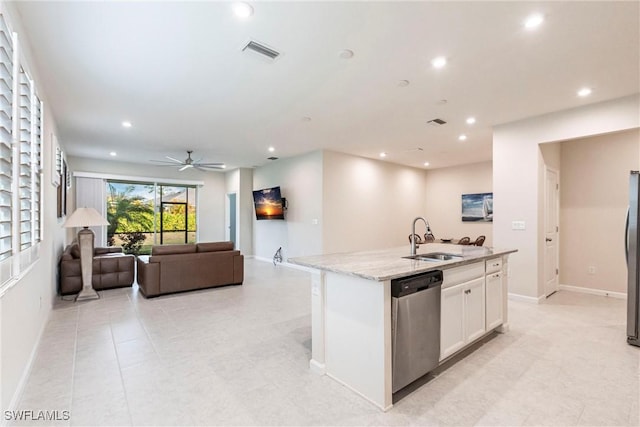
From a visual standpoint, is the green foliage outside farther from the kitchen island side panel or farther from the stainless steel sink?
the stainless steel sink

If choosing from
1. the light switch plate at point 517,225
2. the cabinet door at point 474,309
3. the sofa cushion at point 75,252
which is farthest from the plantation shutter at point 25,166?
the light switch plate at point 517,225

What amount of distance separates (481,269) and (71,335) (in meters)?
4.28

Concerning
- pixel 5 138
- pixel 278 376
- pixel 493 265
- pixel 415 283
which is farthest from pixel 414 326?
pixel 5 138

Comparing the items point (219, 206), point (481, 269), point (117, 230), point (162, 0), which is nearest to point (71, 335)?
point (162, 0)

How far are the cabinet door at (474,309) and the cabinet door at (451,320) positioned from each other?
80mm

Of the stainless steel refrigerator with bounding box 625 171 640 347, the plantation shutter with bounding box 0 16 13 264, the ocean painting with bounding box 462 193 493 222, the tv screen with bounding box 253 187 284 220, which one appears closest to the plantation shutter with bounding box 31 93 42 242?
the plantation shutter with bounding box 0 16 13 264

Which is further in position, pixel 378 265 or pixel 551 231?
pixel 551 231

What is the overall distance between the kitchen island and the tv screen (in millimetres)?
5109

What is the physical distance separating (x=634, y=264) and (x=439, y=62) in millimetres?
2711

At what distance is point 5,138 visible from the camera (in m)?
1.74

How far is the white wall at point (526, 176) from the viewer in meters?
4.13

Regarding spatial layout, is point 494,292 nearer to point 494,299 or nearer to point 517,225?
point 494,299

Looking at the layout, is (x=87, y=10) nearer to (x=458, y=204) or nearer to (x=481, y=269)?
(x=481, y=269)

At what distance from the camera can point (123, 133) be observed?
5621 millimetres
